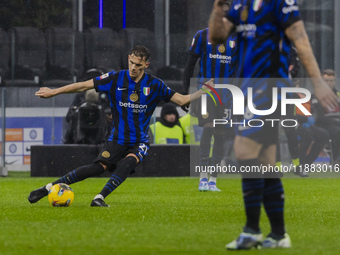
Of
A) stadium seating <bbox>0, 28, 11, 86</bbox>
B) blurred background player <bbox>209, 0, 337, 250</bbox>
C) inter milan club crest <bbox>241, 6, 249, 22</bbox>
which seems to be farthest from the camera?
stadium seating <bbox>0, 28, 11, 86</bbox>

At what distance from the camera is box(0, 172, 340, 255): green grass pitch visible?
4621 millimetres

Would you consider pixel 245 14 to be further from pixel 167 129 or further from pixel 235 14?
pixel 167 129

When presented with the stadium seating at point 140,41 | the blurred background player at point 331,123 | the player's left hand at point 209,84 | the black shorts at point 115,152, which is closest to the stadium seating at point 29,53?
the stadium seating at point 140,41

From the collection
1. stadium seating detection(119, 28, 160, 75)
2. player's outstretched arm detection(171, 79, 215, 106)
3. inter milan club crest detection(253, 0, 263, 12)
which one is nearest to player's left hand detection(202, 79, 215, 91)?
player's outstretched arm detection(171, 79, 215, 106)

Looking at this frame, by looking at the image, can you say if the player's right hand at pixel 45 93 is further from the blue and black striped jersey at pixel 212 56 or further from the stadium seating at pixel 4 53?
the stadium seating at pixel 4 53

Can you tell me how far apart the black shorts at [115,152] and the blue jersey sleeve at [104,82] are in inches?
19.9

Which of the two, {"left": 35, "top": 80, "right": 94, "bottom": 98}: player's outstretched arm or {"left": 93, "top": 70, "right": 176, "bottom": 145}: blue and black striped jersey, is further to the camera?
{"left": 93, "top": 70, "right": 176, "bottom": 145}: blue and black striped jersey

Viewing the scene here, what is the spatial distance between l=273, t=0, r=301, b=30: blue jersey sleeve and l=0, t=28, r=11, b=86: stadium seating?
1152cm

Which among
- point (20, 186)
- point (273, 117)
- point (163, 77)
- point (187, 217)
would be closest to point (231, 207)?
point (187, 217)

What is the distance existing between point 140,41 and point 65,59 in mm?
1450

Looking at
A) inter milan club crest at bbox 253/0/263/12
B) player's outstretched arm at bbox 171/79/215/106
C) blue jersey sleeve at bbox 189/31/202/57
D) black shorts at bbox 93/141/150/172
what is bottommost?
black shorts at bbox 93/141/150/172

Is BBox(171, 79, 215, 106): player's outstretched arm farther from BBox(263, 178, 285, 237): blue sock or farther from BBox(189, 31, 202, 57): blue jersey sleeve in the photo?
BBox(263, 178, 285, 237): blue sock

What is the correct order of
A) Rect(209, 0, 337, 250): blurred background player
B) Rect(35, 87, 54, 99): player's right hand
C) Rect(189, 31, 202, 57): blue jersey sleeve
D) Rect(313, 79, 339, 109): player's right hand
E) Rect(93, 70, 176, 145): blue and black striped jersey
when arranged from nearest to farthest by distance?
1. Rect(313, 79, 339, 109): player's right hand
2. Rect(209, 0, 337, 250): blurred background player
3. Rect(35, 87, 54, 99): player's right hand
4. Rect(93, 70, 176, 145): blue and black striped jersey
5. Rect(189, 31, 202, 57): blue jersey sleeve

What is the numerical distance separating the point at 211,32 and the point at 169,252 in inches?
48.4
